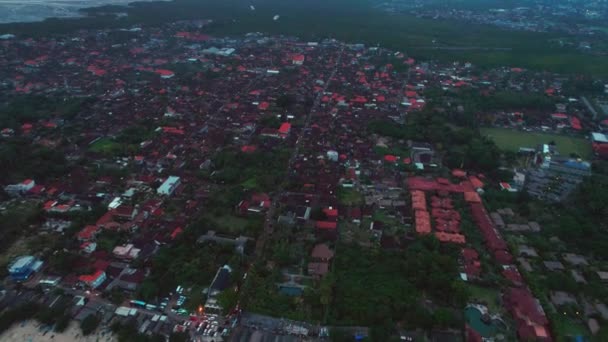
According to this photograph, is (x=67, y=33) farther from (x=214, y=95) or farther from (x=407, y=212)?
(x=407, y=212)

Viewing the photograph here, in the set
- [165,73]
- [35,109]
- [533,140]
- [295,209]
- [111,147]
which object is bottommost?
[533,140]

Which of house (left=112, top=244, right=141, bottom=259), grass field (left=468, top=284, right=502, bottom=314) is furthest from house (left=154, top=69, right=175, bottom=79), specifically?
grass field (left=468, top=284, right=502, bottom=314)

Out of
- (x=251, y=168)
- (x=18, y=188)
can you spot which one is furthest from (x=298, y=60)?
(x=18, y=188)

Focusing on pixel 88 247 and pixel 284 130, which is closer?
pixel 88 247

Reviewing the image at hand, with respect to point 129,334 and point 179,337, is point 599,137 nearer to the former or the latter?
point 179,337

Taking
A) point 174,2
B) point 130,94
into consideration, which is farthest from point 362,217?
point 174,2

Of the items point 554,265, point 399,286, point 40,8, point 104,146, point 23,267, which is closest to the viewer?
point 399,286
